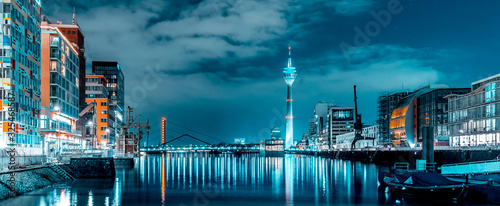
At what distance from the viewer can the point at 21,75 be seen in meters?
68.9

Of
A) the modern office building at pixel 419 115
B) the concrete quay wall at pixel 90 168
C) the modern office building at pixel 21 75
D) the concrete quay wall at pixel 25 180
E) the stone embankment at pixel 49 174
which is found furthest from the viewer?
the modern office building at pixel 419 115

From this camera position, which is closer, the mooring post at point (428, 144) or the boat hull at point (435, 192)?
the boat hull at point (435, 192)

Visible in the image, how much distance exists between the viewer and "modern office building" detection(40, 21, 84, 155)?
87062mm

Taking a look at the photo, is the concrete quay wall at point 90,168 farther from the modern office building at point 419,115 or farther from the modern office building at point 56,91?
the modern office building at point 419,115

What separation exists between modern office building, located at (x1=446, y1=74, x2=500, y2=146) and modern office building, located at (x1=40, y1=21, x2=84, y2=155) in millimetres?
79297

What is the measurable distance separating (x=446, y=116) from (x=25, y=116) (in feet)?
358

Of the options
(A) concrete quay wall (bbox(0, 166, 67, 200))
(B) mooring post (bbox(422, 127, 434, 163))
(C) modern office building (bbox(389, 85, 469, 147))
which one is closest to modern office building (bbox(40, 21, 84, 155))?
(A) concrete quay wall (bbox(0, 166, 67, 200))

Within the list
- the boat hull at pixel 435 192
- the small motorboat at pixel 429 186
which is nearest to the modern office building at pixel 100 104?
the small motorboat at pixel 429 186

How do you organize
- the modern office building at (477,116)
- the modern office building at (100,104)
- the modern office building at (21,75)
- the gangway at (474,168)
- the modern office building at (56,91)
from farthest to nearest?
1. the modern office building at (100,104)
2. the modern office building at (477,116)
3. the modern office building at (56,91)
4. the modern office building at (21,75)
5. the gangway at (474,168)

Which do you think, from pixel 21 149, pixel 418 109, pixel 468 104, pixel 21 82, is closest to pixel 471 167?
pixel 21 149

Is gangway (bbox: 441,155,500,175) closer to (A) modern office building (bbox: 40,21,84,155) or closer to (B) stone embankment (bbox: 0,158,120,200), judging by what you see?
(B) stone embankment (bbox: 0,158,120,200)

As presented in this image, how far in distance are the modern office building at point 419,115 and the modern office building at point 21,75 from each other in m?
101

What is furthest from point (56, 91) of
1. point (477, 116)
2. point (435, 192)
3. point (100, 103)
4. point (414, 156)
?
point (477, 116)

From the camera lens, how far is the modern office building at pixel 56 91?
286ft
